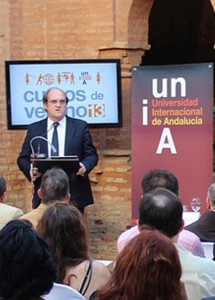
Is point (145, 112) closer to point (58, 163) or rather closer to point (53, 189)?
point (58, 163)

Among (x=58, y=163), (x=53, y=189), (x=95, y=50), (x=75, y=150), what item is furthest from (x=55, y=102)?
(x=53, y=189)

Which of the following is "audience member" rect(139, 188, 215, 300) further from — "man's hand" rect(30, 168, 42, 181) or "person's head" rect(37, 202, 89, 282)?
"man's hand" rect(30, 168, 42, 181)

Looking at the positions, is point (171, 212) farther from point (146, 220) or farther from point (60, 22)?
point (60, 22)

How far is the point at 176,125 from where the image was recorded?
27.5 ft

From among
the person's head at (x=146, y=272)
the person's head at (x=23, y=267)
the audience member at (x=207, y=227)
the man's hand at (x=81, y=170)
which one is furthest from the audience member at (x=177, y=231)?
the man's hand at (x=81, y=170)

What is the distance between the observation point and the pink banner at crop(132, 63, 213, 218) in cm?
820

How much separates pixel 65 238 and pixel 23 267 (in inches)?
42.7

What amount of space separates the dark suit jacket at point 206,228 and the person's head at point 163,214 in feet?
4.11

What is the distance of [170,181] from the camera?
555cm

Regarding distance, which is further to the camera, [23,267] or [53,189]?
[53,189]

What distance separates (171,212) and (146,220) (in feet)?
0.45

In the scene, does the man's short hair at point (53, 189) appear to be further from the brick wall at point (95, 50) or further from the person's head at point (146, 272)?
the brick wall at point (95, 50)

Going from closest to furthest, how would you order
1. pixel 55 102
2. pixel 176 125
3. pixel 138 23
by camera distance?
pixel 55 102 → pixel 176 125 → pixel 138 23

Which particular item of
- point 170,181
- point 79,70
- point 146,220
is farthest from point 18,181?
point 146,220
